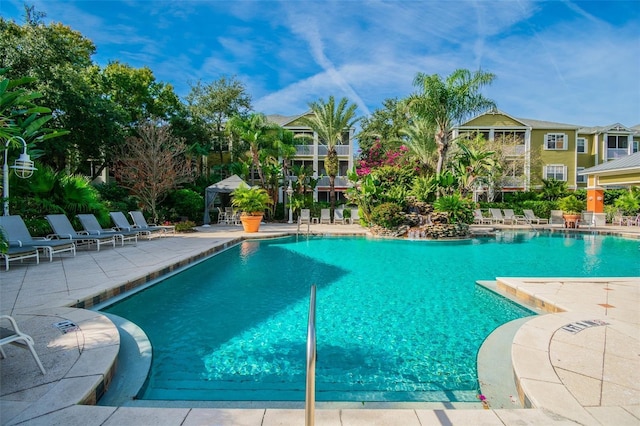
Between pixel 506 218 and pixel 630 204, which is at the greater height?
pixel 630 204

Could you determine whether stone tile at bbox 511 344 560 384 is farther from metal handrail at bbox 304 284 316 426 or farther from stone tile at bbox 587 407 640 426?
metal handrail at bbox 304 284 316 426

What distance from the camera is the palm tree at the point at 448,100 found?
18.5 metres

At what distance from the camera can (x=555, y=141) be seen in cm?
3269

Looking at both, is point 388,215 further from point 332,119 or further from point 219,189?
point 219,189

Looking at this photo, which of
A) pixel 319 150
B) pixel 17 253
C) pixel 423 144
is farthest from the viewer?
pixel 319 150

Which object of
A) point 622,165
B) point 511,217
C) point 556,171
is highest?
point 556,171

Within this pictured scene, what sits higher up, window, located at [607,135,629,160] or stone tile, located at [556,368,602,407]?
window, located at [607,135,629,160]

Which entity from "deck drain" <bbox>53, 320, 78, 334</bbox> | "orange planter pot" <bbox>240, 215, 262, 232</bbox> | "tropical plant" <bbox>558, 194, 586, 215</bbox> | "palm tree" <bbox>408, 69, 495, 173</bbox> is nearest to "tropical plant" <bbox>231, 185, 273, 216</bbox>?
"orange planter pot" <bbox>240, 215, 262, 232</bbox>

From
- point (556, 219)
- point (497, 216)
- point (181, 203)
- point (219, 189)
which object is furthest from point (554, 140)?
point (181, 203)

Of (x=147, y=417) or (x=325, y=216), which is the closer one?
(x=147, y=417)

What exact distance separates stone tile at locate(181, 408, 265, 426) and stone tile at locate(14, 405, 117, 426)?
0.61 metres

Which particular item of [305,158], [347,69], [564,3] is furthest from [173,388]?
[305,158]

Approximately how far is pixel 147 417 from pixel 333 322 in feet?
10.6

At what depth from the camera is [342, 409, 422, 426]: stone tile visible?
8.18 ft
